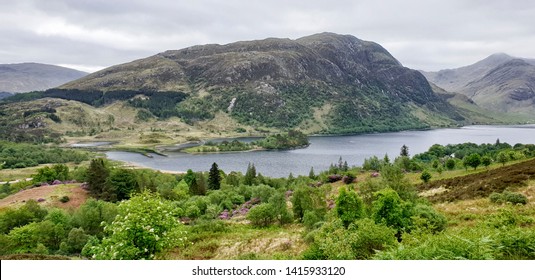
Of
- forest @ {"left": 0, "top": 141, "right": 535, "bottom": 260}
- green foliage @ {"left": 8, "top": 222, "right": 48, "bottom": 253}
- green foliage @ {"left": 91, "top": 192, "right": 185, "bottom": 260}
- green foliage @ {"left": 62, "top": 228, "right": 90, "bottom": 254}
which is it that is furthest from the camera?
green foliage @ {"left": 8, "top": 222, "right": 48, "bottom": 253}

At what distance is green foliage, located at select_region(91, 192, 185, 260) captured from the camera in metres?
15.5

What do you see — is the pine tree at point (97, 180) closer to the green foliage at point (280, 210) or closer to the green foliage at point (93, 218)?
the green foliage at point (93, 218)

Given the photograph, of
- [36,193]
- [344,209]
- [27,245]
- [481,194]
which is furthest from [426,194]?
[36,193]

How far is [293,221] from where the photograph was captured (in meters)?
44.0

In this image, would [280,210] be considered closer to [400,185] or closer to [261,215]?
[261,215]

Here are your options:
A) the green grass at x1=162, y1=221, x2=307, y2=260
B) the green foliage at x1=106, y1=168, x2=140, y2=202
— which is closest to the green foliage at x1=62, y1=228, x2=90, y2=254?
the green grass at x1=162, y1=221, x2=307, y2=260

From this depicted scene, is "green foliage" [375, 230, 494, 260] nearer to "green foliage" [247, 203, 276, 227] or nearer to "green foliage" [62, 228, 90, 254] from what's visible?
"green foliage" [247, 203, 276, 227]

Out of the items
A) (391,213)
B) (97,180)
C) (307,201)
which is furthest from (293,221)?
(97,180)

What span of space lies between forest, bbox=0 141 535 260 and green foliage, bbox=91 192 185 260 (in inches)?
2.0

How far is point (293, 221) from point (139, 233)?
3014 cm

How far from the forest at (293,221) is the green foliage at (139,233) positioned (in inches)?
2.0

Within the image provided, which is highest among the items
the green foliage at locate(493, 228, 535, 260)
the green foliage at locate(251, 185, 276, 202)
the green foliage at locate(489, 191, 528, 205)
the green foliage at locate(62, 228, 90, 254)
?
the green foliage at locate(493, 228, 535, 260)

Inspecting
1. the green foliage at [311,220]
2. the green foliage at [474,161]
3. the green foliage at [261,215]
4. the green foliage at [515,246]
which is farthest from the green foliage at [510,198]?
the green foliage at [474,161]
